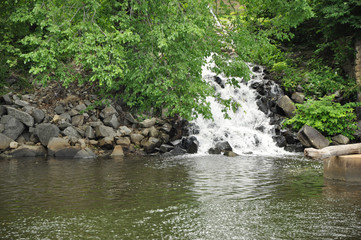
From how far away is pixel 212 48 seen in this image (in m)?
16.8

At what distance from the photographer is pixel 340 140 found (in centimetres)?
1961

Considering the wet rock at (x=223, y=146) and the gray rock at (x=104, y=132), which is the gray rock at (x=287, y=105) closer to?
the wet rock at (x=223, y=146)

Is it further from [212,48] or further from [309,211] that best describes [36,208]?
[212,48]

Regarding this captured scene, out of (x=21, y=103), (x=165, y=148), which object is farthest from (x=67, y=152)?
(x=21, y=103)

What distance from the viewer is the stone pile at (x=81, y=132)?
18.6 metres

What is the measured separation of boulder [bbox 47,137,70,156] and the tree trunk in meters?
12.3

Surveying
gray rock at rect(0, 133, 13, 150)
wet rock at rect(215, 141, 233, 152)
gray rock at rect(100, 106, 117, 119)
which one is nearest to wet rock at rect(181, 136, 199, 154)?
wet rock at rect(215, 141, 233, 152)

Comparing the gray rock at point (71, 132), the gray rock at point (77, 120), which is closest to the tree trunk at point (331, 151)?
the gray rock at point (71, 132)

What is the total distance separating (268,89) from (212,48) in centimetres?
844

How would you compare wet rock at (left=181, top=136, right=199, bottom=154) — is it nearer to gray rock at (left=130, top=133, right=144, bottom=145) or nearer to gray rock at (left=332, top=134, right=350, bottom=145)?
gray rock at (left=130, top=133, right=144, bottom=145)

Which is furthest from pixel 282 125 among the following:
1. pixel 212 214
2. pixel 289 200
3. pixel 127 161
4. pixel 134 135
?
pixel 212 214

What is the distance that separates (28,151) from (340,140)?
48.7 ft

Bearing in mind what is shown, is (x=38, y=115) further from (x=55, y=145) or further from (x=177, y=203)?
(x=177, y=203)

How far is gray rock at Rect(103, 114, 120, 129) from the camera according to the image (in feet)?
68.0
